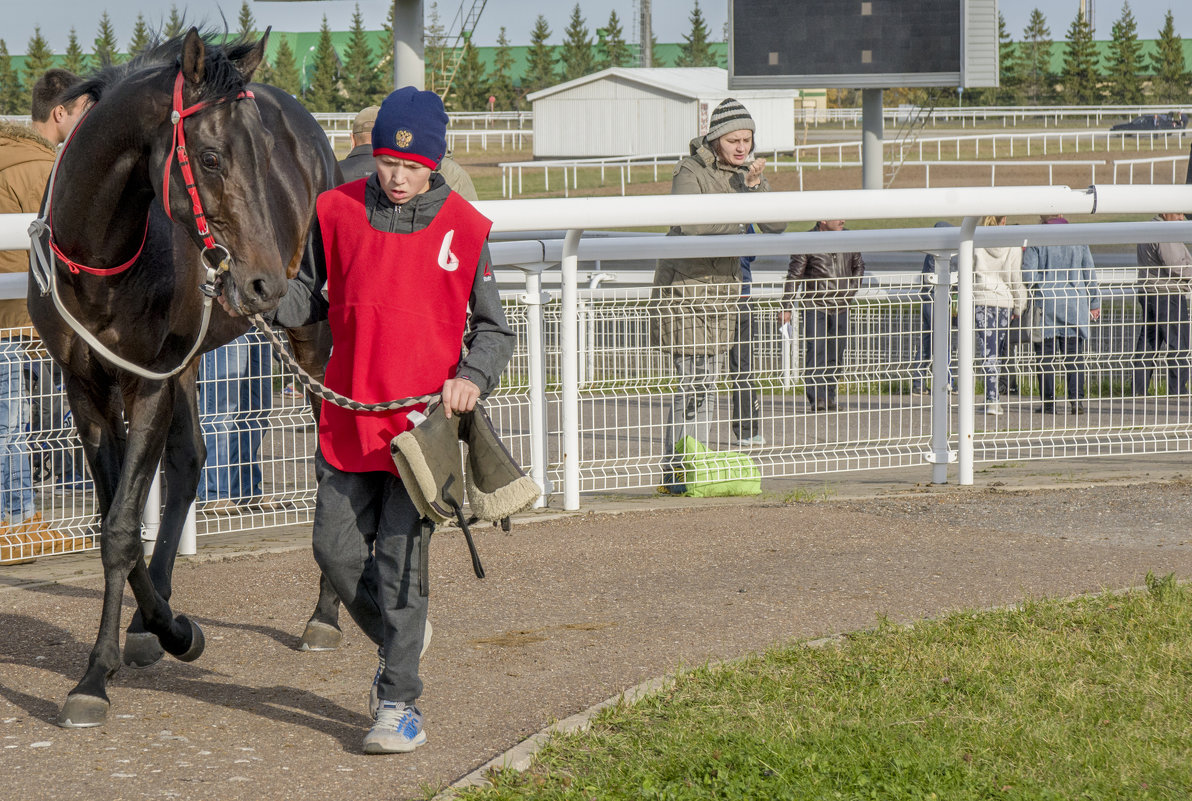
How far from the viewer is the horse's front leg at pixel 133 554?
4359 millimetres

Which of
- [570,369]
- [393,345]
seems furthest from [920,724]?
[570,369]

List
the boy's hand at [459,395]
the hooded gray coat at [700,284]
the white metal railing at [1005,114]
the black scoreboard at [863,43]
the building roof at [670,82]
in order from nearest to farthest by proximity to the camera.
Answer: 1. the boy's hand at [459,395]
2. the hooded gray coat at [700,284]
3. the black scoreboard at [863,43]
4. the white metal railing at [1005,114]
5. the building roof at [670,82]

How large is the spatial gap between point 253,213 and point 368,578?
106cm

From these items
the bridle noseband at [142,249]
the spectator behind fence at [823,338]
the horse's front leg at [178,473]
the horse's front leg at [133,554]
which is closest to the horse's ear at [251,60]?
the bridle noseband at [142,249]

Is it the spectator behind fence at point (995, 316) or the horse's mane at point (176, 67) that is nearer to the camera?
the horse's mane at point (176, 67)

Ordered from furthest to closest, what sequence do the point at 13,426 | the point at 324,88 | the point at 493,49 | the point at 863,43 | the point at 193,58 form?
1. the point at 493,49
2. the point at 324,88
3. the point at 863,43
4. the point at 13,426
5. the point at 193,58

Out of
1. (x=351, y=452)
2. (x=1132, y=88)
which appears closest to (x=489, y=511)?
(x=351, y=452)

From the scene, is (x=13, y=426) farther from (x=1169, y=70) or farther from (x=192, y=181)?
(x=1169, y=70)

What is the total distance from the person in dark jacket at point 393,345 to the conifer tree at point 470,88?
65.4 metres

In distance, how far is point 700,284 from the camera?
24.9 feet

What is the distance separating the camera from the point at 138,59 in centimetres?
489

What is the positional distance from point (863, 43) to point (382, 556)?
14.1 m

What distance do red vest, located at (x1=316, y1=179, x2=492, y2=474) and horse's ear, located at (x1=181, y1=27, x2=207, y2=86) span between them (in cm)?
50

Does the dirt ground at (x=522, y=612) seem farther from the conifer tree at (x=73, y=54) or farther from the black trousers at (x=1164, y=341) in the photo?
the conifer tree at (x=73, y=54)
